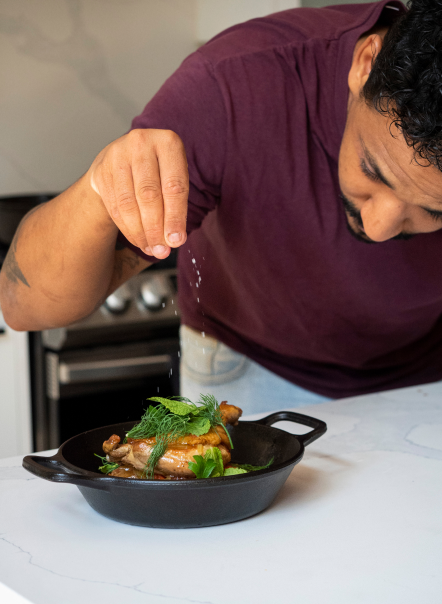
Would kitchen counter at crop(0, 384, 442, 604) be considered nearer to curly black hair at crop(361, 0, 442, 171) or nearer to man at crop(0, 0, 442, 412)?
man at crop(0, 0, 442, 412)

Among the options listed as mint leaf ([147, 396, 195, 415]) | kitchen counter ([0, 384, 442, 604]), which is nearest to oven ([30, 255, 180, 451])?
Answer: kitchen counter ([0, 384, 442, 604])

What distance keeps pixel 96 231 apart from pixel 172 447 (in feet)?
1.21

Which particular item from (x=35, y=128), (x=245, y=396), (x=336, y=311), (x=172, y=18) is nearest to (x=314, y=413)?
(x=336, y=311)

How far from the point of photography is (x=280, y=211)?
122cm

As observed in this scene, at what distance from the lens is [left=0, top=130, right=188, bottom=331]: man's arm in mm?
800

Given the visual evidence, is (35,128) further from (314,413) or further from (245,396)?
(314,413)

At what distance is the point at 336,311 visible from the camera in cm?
136

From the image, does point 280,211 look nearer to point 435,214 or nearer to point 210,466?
point 435,214

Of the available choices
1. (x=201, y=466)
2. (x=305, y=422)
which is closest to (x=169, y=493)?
(x=201, y=466)

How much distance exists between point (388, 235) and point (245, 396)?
2.20ft

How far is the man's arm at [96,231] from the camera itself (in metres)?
0.80

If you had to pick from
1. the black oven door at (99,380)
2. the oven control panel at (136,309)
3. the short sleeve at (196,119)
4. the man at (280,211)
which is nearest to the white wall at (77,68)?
the black oven door at (99,380)

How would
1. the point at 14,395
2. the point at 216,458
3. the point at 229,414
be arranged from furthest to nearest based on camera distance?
the point at 14,395 < the point at 229,414 < the point at 216,458

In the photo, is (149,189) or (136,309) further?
(136,309)
